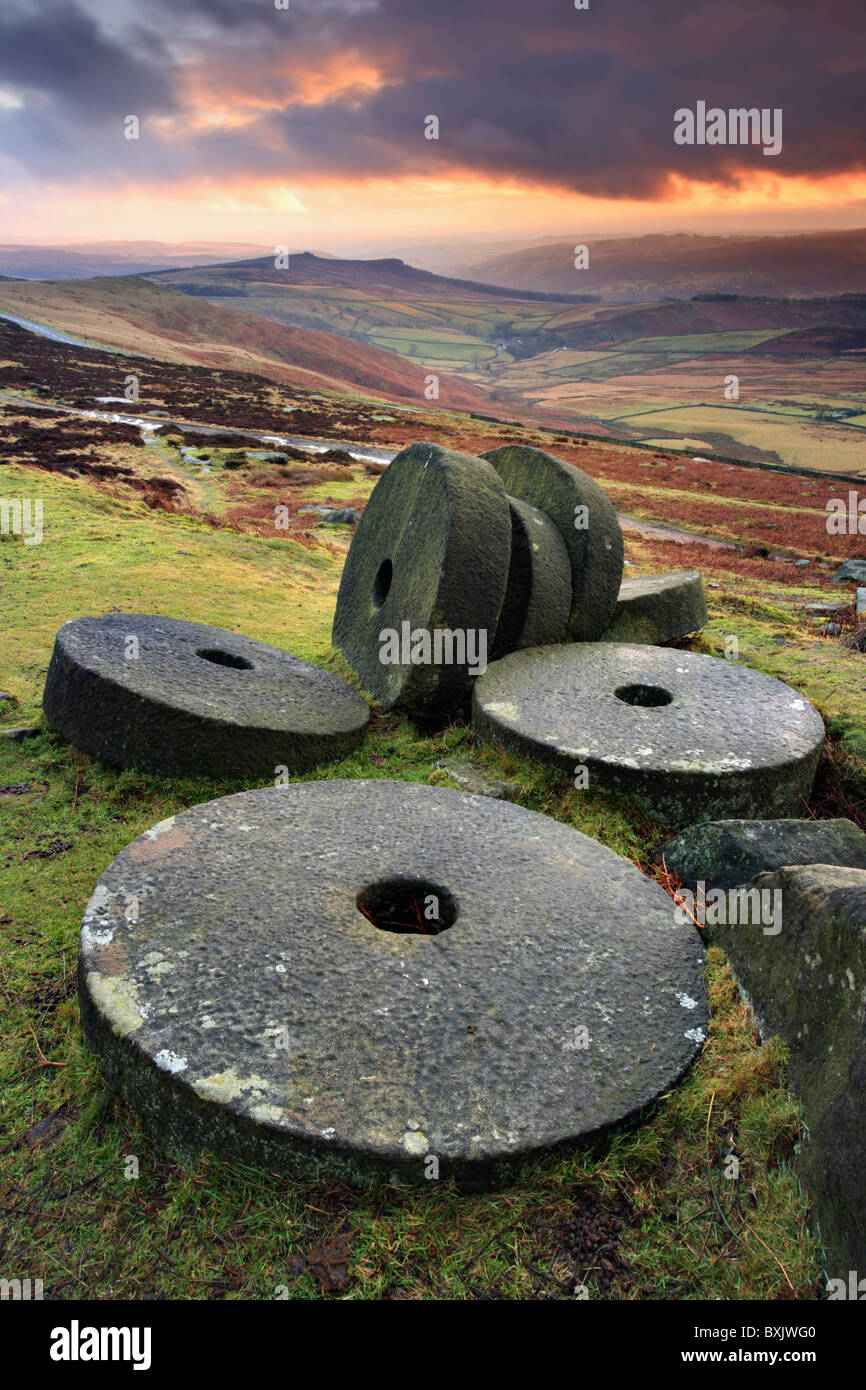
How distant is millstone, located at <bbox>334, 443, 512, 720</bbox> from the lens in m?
6.33

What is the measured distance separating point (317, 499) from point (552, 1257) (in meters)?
20.2

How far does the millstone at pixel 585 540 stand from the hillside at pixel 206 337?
76.1m

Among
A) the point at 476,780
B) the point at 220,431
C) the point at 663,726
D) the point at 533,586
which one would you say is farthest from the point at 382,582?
the point at 220,431

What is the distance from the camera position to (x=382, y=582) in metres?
8.29

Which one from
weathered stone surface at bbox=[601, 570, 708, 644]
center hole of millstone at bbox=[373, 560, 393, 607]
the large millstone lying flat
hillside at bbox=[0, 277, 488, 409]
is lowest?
the large millstone lying flat

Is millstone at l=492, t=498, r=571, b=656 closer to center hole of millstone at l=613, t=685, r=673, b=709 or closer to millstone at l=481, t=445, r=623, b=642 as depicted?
millstone at l=481, t=445, r=623, b=642

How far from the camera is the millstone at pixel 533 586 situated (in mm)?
7430

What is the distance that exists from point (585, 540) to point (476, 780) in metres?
3.15

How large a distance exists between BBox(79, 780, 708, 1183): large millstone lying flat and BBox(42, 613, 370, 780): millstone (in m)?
1.11
